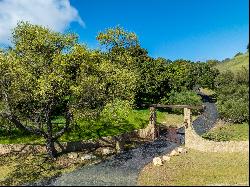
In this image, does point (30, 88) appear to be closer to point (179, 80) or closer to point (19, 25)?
point (19, 25)

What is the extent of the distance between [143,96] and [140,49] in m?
12.0

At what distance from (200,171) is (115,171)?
9557 millimetres

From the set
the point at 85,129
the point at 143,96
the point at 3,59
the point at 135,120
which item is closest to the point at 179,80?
the point at 143,96

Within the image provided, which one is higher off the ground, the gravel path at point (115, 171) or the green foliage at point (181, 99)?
the green foliage at point (181, 99)

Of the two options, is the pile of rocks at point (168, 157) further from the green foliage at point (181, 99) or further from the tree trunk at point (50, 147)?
the green foliage at point (181, 99)

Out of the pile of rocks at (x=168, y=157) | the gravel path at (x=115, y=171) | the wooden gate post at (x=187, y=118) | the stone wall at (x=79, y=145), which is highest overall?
the wooden gate post at (x=187, y=118)

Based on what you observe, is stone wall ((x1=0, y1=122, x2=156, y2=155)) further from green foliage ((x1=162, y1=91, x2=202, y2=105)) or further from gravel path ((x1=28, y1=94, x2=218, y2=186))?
green foliage ((x1=162, y1=91, x2=202, y2=105))

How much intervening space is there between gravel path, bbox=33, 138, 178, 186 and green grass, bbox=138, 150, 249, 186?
1575 millimetres

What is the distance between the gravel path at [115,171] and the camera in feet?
146

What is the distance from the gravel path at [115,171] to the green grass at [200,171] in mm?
1575

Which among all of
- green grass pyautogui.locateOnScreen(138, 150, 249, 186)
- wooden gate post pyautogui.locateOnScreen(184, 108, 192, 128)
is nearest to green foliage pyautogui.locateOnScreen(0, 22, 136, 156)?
green grass pyautogui.locateOnScreen(138, 150, 249, 186)

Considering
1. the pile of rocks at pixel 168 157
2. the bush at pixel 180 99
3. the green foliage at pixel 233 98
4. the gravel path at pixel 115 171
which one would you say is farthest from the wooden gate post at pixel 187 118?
the bush at pixel 180 99

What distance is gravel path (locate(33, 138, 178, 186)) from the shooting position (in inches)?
1754

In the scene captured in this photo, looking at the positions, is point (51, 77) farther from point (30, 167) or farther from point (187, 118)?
point (187, 118)
